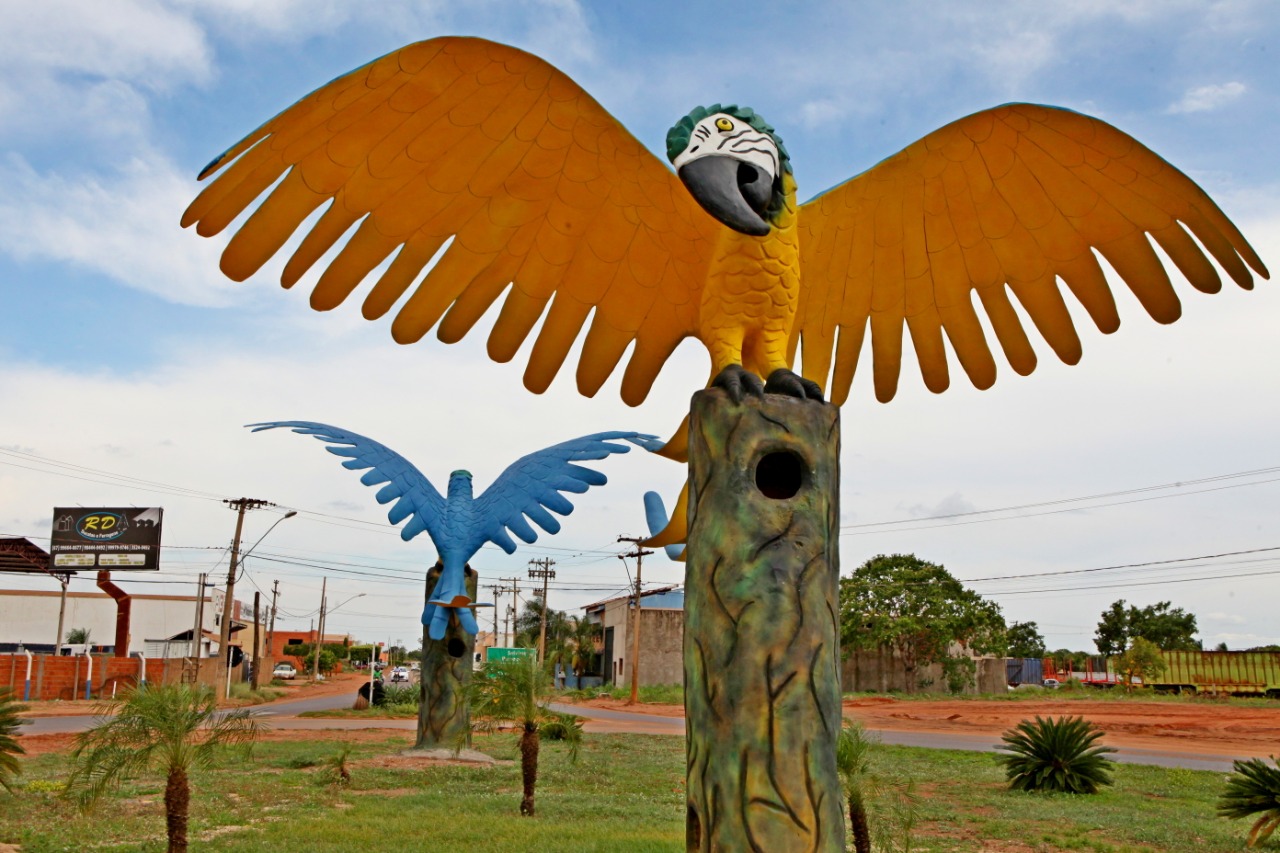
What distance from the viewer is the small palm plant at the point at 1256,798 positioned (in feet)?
27.9

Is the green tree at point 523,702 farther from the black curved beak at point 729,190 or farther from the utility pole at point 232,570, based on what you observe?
the utility pole at point 232,570

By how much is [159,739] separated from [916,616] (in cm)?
2987

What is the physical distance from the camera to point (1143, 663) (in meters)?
37.0

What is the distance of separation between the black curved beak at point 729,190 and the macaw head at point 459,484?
33.3 ft

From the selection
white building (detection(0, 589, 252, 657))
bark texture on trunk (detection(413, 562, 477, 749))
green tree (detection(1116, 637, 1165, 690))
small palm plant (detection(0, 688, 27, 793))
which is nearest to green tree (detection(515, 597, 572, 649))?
white building (detection(0, 589, 252, 657))

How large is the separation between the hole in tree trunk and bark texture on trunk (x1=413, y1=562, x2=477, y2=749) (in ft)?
30.2

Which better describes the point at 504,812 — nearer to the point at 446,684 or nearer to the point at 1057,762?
the point at 446,684

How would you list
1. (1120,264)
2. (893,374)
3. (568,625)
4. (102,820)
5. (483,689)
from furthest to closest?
(568,625) → (483,689) → (102,820) → (893,374) → (1120,264)

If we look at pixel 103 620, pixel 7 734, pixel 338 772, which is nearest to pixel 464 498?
pixel 338 772

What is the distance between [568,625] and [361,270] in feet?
152

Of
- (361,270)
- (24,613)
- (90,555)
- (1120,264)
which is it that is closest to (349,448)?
(361,270)

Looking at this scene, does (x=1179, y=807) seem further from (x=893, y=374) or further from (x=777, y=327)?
(x=777, y=327)

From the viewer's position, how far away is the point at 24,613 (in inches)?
2021

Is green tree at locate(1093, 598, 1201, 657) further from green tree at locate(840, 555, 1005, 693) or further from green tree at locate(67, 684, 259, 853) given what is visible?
green tree at locate(67, 684, 259, 853)
